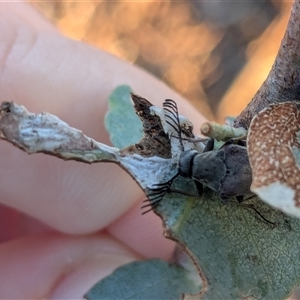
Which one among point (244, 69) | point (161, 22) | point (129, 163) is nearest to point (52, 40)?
point (129, 163)

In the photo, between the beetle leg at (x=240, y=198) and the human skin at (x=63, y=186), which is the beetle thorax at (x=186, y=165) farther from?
the human skin at (x=63, y=186)

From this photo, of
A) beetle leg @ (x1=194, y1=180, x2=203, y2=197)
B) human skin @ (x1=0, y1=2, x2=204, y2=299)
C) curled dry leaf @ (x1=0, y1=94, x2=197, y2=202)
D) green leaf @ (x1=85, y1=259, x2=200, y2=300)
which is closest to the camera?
curled dry leaf @ (x1=0, y1=94, x2=197, y2=202)

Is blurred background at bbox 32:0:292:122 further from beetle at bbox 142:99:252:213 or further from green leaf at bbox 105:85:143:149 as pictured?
beetle at bbox 142:99:252:213

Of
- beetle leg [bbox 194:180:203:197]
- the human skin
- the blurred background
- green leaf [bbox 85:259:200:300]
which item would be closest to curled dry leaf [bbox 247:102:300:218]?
beetle leg [bbox 194:180:203:197]

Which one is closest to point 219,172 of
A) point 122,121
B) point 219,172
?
point 219,172

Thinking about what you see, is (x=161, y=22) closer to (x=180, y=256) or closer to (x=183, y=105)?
(x=183, y=105)

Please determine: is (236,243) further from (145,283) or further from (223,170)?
(145,283)
